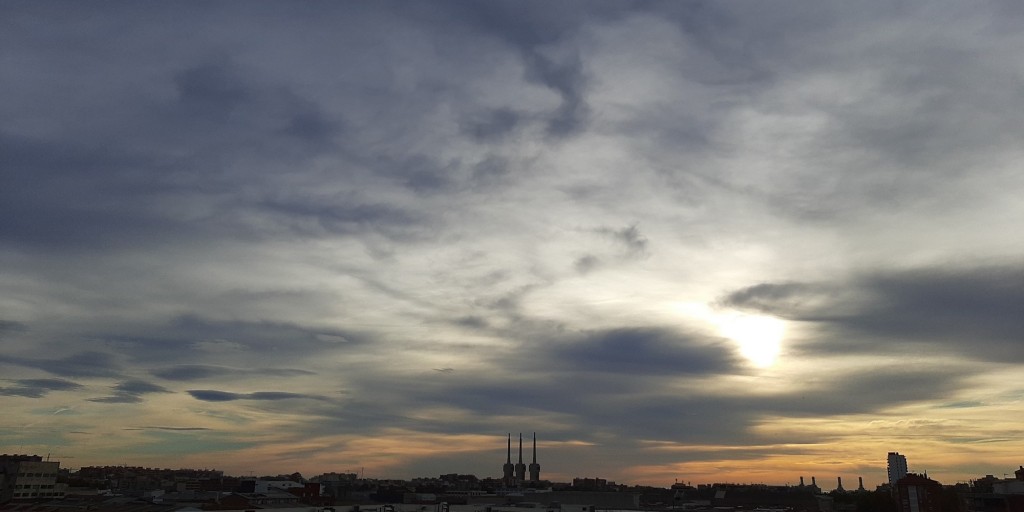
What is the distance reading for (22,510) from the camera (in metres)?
150

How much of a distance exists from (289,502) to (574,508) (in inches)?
2774

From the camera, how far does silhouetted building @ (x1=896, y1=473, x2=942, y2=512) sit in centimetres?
16100

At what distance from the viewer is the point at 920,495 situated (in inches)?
6378

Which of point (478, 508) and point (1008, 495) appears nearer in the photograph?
point (1008, 495)

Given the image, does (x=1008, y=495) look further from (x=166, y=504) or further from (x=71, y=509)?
(x=71, y=509)

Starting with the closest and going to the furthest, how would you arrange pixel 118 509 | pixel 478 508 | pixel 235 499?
pixel 118 509, pixel 235 499, pixel 478 508

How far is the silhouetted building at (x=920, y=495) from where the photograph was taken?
16100cm

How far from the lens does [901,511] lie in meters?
164

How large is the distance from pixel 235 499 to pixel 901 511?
14994 centimetres

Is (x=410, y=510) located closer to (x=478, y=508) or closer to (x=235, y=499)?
(x=478, y=508)

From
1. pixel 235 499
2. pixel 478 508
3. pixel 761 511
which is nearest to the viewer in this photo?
pixel 235 499

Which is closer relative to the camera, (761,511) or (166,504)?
(166,504)

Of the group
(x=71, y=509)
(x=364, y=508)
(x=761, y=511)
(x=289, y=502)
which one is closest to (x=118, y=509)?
(x=71, y=509)

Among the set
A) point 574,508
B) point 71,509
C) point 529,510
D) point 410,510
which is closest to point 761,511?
point 574,508
